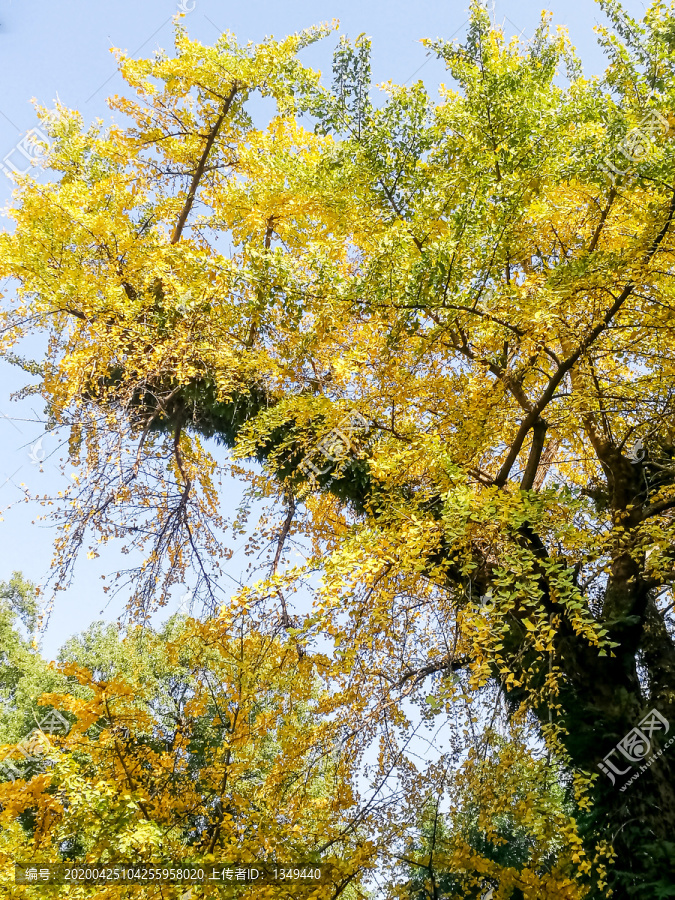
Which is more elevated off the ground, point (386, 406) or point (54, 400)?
point (54, 400)

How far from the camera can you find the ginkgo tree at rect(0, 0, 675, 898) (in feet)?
12.3

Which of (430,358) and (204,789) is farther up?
(430,358)

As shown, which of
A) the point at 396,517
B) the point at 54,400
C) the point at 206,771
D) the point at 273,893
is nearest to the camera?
the point at 273,893

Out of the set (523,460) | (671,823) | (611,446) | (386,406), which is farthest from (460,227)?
(671,823)

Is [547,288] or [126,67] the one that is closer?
[547,288]

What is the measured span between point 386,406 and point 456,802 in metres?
3.25

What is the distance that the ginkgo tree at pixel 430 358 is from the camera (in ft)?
12.3

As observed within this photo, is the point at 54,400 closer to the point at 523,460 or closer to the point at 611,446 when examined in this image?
the point at 523,460

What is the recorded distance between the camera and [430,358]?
5.39 meters

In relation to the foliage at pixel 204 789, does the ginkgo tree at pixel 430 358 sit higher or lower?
higher

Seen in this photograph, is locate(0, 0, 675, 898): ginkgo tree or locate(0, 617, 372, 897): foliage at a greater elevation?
locate(0, 0, 675, 898): ginkgo tree

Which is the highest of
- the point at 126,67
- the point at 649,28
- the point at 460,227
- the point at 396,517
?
the point at 126,67

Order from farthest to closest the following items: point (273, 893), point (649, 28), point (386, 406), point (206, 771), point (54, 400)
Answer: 1. point (54, 400)
2. point (386, 406)
3. point (206, 771)
4. point (649, 28)
5. point (273, 893)

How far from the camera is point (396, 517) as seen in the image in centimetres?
416
